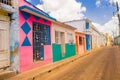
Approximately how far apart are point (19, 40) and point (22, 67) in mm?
1537

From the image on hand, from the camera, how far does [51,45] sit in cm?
1497

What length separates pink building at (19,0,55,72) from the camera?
33.4 feet

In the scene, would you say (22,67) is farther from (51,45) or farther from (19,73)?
(51,45)

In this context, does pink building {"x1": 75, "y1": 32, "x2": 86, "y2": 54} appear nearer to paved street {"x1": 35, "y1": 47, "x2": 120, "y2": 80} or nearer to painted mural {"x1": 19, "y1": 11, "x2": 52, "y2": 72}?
painted mural {"x1": 19, "y1": 11, "x2": 52, "y2": 72}

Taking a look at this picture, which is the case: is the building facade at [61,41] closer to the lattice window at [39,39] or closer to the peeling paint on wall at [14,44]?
the lattice window at [39,39]

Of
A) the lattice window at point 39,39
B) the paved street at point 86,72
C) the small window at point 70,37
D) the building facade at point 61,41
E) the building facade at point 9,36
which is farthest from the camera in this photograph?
the small window at point 70,37

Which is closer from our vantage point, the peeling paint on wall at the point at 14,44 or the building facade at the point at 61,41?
the peeling paint on wall at the point at 14,44

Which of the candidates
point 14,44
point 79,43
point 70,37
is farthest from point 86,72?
point 79,43

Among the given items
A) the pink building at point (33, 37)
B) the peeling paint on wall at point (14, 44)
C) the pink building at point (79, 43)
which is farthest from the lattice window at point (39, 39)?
the pink building at point (79, 43)

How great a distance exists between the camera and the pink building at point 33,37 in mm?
10188

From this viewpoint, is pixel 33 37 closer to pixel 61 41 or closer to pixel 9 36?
pixel 9 36

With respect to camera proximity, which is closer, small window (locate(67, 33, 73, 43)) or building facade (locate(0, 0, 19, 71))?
building facade (locate(0, 0, 19, 71))

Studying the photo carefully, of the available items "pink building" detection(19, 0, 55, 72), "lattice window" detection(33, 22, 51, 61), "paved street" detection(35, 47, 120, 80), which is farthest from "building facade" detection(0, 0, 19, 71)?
"lattice window" detection(33, 22, 51, 61)

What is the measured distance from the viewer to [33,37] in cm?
1203
